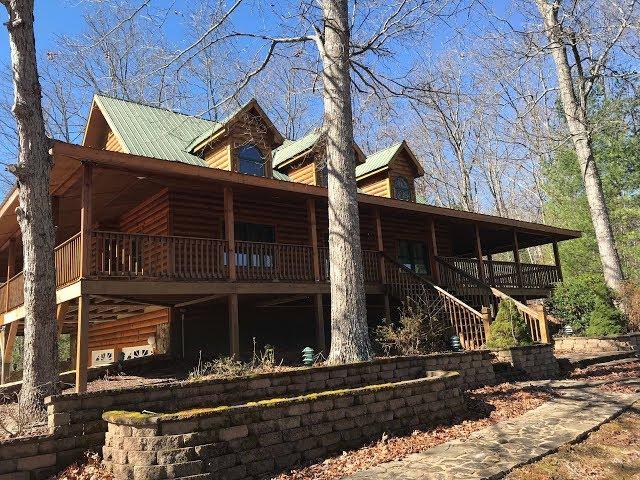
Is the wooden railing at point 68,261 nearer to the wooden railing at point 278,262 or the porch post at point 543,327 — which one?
the wooden railing at point 278,262

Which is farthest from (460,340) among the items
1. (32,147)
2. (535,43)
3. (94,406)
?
(535,43)

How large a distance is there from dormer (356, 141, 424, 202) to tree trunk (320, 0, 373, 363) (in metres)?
8.46

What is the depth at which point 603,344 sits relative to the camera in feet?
47.4

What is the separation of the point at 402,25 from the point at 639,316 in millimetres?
11710

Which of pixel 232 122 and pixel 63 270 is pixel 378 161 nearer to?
pixel 232 122

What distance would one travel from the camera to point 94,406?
639 centimetres

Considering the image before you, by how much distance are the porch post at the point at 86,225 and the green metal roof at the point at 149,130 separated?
4.42m

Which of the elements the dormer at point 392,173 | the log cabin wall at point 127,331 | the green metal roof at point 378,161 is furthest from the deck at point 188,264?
the green metal roof at point 378,161

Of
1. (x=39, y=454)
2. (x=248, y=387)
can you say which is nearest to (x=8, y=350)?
(x=39, y=454)

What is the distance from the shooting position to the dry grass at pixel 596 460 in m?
5.46

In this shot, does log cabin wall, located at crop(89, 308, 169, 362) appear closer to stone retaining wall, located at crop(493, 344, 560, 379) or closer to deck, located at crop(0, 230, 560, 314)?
deck, located at crop(0, 230, 560, 314)

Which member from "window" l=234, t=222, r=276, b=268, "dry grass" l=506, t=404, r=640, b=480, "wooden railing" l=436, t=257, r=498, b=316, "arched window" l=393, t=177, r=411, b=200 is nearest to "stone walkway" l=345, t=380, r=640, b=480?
"dry grass" l=506, t=404, r=640, b=480

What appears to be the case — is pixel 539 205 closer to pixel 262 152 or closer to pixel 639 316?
pixel 639 316

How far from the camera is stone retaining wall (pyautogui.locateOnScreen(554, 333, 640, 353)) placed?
14.3m
